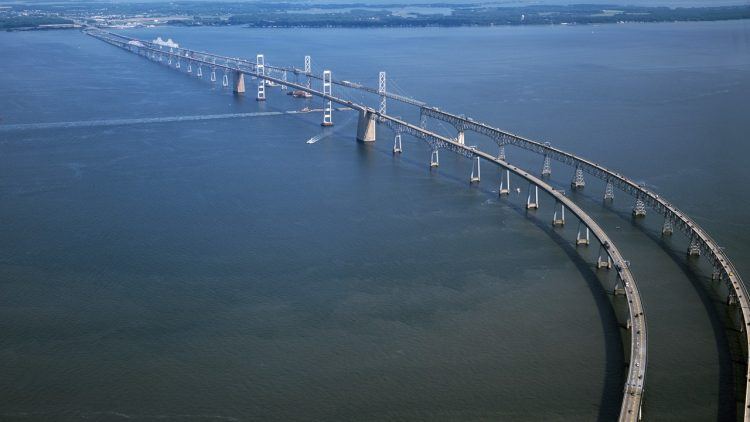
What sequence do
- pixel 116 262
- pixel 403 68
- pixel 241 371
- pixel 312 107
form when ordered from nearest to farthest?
pixel 241 371 < pixel 116 262 < pixel 312 107 < pixel 403 68

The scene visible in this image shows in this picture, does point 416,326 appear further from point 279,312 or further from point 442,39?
point 442,39

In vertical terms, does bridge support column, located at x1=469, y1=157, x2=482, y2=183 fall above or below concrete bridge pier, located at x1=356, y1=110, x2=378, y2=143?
below

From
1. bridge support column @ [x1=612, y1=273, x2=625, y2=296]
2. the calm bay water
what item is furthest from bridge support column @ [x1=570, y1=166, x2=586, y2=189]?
bridge support column @ [x1=612, y1=273, x2=625, y2=296]

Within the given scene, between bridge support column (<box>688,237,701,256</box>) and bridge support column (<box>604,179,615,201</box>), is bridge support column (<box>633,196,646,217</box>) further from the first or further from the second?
bridge support column (<box>688,237,701,256</box>)

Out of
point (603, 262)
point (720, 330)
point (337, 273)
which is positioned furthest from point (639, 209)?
point (337, 273)

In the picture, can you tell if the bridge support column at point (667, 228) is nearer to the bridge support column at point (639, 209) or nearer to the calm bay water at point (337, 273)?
the calm bay water at point (337, 273)

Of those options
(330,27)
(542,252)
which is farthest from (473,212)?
(330,27)

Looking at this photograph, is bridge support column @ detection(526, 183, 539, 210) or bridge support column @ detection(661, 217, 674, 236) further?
bridge support column @ detection(526, 183, 539, 210)
